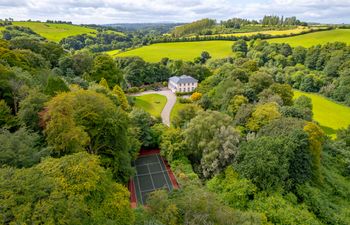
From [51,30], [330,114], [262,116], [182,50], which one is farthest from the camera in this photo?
[51,30]

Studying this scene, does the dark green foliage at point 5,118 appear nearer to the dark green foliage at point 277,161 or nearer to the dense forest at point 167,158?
the dense forest at point 167,158

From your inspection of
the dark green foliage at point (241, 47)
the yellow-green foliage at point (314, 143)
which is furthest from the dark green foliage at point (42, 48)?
the dark green foliage at point (241, 47)

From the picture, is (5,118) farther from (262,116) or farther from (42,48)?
(42,48)

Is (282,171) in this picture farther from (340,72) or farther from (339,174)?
(340,72)

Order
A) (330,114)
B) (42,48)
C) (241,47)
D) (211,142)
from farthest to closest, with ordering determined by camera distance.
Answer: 1. (241,47)
2. (330,114)
3. (42,48)
4. (211,142)

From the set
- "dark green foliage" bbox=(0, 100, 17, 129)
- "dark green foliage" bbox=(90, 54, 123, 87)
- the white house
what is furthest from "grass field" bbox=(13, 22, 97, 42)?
"dark green foliage" bbox=(0, 100, 17, 129)

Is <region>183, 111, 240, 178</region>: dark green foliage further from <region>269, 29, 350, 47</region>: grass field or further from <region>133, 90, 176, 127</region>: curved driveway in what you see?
<region>269, 29, 350, 47</region>: grass field

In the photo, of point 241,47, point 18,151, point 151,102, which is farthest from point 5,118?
point 241,47
